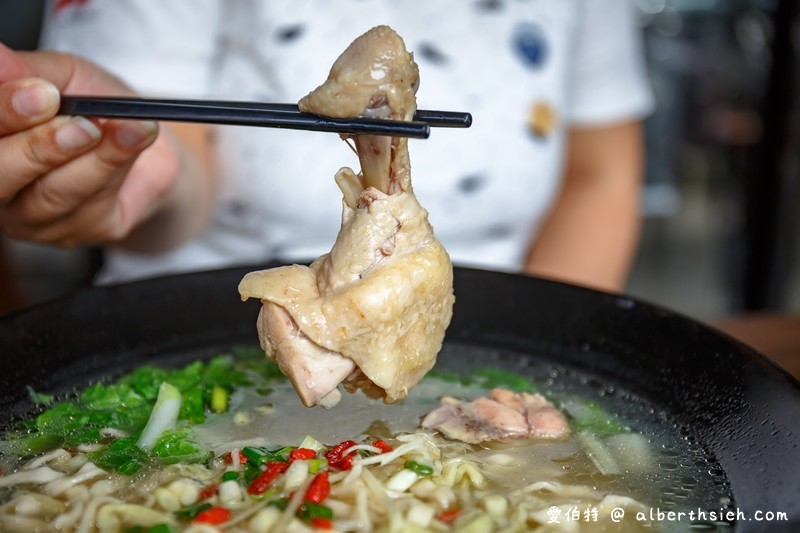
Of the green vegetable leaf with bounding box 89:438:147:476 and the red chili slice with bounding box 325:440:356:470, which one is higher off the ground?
the red chili slice with bounding box 325:440:356:470

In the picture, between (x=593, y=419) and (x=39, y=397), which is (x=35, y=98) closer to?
(x=39, y=397)

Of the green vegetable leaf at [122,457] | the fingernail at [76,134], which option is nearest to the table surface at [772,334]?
the green vegetable leaf at [122,457]

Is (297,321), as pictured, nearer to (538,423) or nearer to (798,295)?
(538,423)

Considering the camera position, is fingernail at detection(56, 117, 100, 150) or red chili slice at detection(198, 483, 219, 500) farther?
fingernail at detection(56, 117, 100, 150)

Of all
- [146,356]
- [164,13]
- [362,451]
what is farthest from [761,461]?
[164,13]

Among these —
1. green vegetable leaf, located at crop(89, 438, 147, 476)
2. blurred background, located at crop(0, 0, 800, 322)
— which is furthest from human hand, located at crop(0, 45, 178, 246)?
blurred background, located at crop(0, 0, 800, 322)

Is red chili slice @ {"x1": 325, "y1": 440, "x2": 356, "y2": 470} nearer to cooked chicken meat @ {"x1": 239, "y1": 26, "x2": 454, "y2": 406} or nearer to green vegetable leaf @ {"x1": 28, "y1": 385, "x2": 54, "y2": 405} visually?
cooked chicken meat @ {"x1": 239, "y1": 26, "x2": 454, "y2": 406}

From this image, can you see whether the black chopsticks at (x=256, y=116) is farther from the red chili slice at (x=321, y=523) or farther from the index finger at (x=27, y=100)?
the red chili slice at (x=321, y=523)
